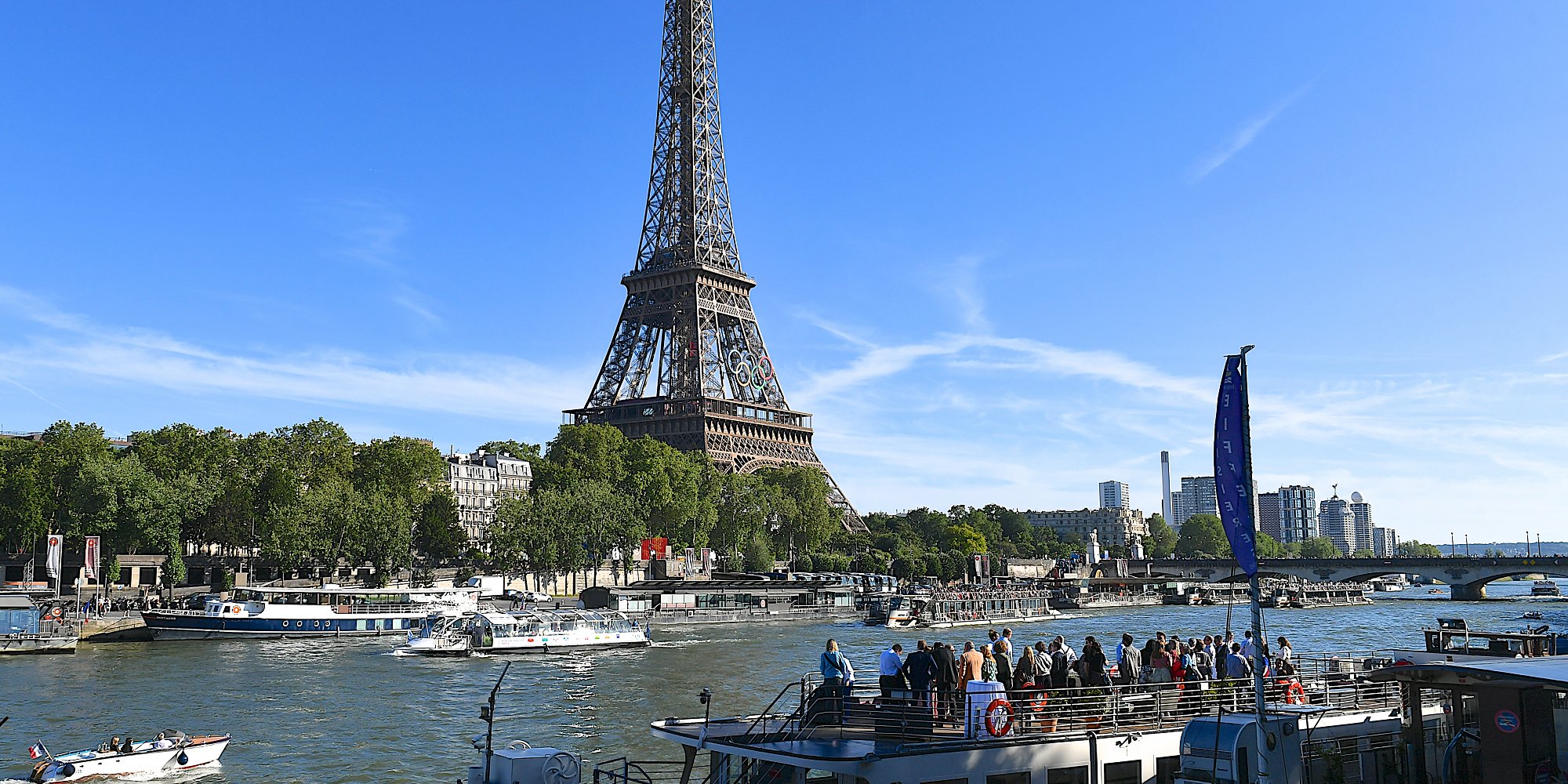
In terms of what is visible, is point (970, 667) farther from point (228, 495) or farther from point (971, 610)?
point (228, 495)

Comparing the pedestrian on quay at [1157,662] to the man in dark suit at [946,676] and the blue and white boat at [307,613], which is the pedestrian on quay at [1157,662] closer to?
the man in dark suit at [946,676]

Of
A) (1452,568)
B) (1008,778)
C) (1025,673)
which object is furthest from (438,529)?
(1452,568)

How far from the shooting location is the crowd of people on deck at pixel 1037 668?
1705 cm

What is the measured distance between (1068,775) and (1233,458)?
476 cm

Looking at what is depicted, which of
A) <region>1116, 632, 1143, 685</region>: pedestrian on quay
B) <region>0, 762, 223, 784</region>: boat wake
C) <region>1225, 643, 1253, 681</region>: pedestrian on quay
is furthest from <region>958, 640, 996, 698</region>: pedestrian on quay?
<region>0, 762, 223, 784</region>: boat wake

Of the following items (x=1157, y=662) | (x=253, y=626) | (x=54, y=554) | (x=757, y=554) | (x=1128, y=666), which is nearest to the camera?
(x=1128, y=666)

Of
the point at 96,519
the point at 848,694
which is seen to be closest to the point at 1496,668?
the point at 848,694

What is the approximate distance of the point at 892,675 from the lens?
17406 mm

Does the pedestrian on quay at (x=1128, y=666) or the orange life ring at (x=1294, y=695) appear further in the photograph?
the orange life ring at (x=1294, y=695)

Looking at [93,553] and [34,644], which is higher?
[93,553]

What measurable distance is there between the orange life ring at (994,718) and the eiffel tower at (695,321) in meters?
107

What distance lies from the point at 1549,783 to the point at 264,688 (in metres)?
38.1

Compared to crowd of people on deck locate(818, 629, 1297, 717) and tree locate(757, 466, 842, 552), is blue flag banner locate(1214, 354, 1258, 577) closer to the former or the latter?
crowd of people on deck locate(818, 629, 1297, 717)

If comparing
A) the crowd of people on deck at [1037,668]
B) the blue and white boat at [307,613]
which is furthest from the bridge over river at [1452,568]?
the crowd of people on deck at [1037,668]
